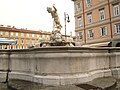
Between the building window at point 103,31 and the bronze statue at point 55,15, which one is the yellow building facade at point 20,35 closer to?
the building window at point 103,31

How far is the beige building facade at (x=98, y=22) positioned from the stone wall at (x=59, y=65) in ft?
60.1

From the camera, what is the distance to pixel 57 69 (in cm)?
550

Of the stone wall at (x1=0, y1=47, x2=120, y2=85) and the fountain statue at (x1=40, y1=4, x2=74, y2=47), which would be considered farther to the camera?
the fountain statue at (x1=40, y1=4, x2=74, y2=47)

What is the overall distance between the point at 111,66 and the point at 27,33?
73.1 meters

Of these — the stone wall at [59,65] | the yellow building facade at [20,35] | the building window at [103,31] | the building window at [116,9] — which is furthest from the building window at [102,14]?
the yellow building facade at [20,35]

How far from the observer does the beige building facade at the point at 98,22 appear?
25.7 metres

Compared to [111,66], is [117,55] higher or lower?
higher

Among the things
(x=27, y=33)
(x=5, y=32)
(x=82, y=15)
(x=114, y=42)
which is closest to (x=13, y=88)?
(x=114, y=42)

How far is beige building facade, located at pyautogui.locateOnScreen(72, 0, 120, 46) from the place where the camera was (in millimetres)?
25719

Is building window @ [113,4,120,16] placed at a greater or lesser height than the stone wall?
greater

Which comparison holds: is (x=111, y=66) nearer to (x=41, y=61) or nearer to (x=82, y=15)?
(x=41, y=61)

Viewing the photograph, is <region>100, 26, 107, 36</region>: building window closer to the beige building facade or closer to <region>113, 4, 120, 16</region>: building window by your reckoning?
the beige building facade

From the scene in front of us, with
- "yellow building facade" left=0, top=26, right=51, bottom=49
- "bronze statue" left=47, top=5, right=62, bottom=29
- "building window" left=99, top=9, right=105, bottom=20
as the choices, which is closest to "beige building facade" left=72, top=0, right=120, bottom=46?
"building window" left=99, top=9, right=105, bottom=20

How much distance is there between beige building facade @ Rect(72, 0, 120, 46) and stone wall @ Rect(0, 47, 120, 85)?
60.1 feet
